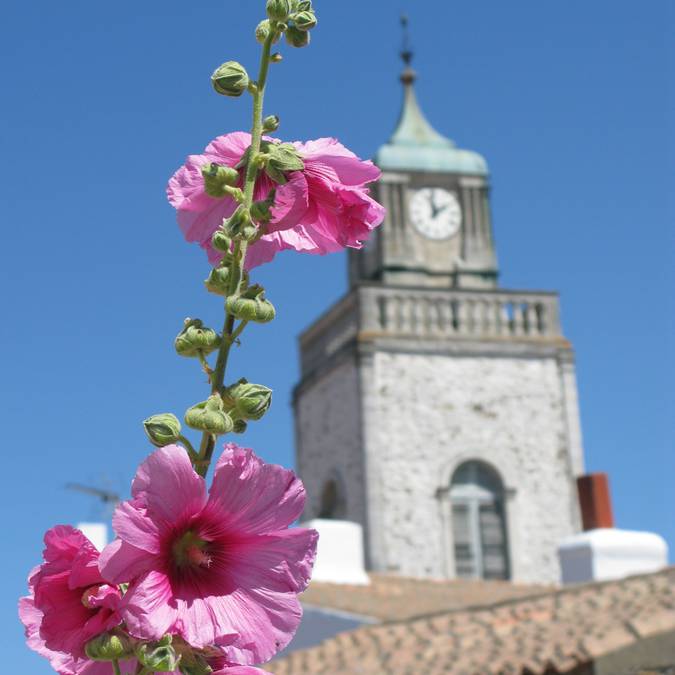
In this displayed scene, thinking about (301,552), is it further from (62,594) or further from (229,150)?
(229,150)

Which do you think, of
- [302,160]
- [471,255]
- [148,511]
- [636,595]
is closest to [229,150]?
[302,160]

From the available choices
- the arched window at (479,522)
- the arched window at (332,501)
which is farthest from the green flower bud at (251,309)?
the arched window at (332,501)

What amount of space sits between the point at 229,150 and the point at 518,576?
2818cm

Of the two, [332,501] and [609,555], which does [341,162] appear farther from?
[332,501]

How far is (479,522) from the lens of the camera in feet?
98.5

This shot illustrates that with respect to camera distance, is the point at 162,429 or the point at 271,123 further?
the point at 271,123

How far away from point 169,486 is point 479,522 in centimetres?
2910

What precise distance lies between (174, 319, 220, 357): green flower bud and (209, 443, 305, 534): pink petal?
13 cm

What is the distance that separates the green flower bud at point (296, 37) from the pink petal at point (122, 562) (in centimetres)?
53

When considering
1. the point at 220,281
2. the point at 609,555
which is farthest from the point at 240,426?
the point at 609,555

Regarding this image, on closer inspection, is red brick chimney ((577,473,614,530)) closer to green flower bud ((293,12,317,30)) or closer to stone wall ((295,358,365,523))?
stone wall ((295,358,365,523))

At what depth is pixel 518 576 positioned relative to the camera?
2914 centimetres

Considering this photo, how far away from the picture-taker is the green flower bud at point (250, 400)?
4.46 ft

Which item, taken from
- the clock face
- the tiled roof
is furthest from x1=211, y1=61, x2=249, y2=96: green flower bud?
the clock face
